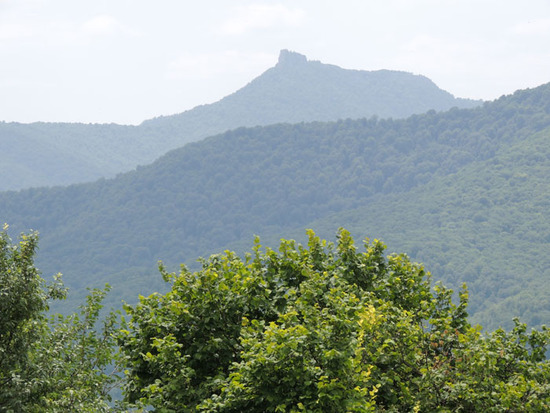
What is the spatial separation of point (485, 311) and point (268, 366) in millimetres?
127504

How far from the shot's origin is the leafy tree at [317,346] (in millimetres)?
12836

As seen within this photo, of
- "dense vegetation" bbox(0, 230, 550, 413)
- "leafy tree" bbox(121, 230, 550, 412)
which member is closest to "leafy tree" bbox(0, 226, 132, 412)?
"dense vegetation" bbox(0, 230, 550, 413)

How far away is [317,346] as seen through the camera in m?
13.0

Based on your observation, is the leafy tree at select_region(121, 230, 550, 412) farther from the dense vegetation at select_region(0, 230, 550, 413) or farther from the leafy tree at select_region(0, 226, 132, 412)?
the leafy tree at select_region(0, 226, 132, 412)

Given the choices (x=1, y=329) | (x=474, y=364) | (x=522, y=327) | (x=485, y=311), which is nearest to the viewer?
(x=1, y=329)

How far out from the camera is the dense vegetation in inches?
509

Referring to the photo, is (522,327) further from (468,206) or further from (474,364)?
(468,206)

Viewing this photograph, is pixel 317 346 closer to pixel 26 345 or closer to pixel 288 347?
pixel 288 347

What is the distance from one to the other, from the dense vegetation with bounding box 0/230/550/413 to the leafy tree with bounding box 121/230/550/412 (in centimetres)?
3

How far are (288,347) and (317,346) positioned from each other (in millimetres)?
690

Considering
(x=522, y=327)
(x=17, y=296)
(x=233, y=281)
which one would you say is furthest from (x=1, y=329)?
(x=522, y=327)

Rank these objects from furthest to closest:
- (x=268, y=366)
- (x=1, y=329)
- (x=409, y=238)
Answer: (x=409, y=238) → (x=1, y=329) → (x=268, y=366)

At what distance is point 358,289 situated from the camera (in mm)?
18031

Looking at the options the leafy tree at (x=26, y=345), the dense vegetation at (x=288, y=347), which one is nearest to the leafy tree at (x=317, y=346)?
the dense vegetation at (x=288, y=347)
